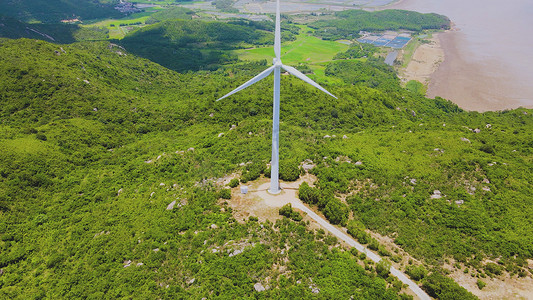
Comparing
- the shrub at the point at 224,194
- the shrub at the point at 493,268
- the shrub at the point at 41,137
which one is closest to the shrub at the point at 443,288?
the shrub at the point at 493,268

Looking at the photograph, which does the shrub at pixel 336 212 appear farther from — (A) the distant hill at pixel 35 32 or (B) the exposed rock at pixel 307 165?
(A) the distant hill at pixel 35 32

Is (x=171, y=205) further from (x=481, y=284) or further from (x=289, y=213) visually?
(x=481, y=284)

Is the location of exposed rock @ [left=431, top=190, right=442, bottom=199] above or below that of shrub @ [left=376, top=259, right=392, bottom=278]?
above

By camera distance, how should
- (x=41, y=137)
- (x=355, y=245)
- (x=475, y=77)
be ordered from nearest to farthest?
(x=355, y=245) → (x=41, y=137) → (x=475, y=77)

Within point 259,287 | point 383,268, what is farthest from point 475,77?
point 259,287

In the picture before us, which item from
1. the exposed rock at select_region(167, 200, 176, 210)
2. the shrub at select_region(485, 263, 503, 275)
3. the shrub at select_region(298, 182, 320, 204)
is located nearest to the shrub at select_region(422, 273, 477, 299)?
the shrub at select_region(485, 263, 503, 275)

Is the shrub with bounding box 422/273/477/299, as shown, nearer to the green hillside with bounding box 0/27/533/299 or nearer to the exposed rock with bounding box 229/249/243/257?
the green hillside with bounding box 0/27/533/299
